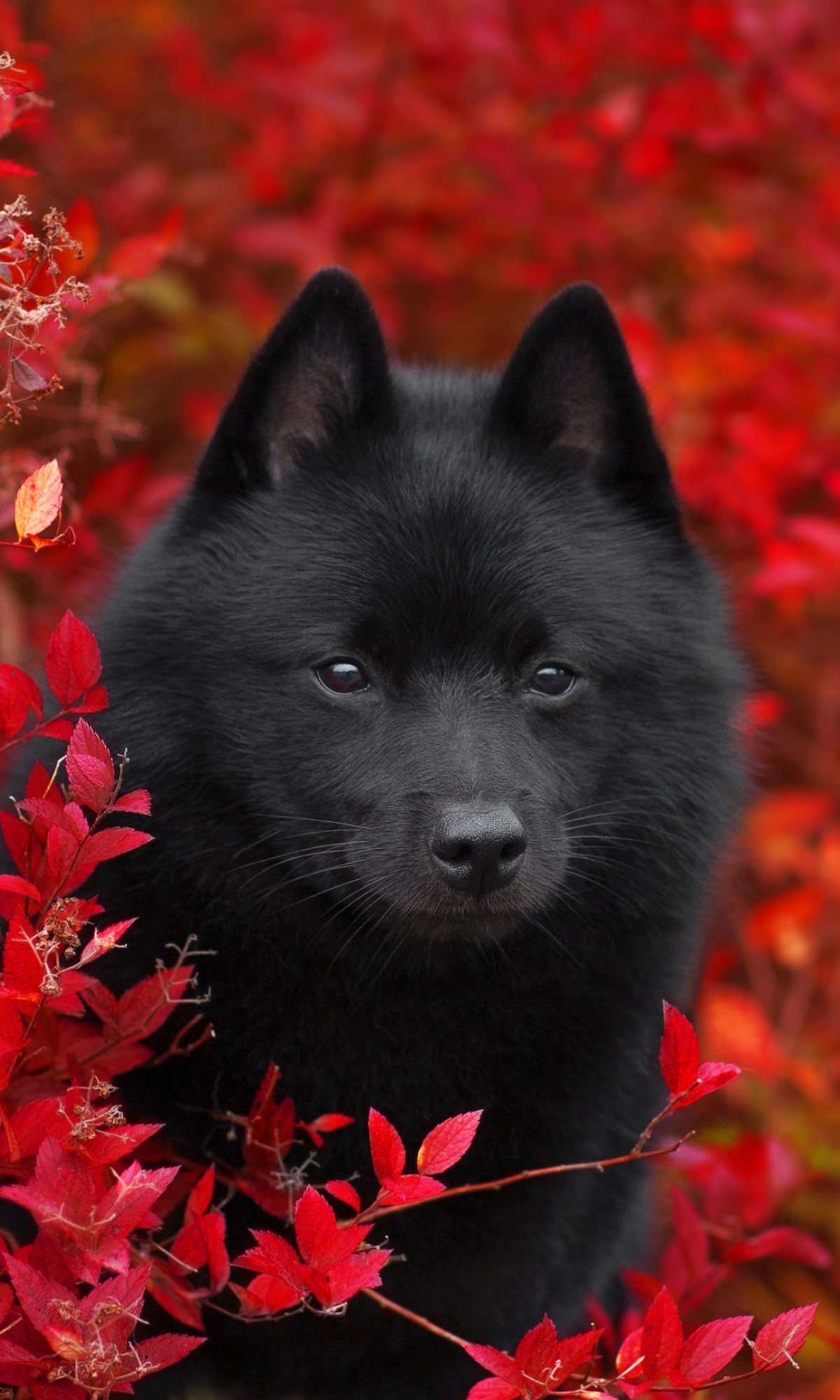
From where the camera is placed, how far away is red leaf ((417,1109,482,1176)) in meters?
1.98

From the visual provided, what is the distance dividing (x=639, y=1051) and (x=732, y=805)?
1.63ft

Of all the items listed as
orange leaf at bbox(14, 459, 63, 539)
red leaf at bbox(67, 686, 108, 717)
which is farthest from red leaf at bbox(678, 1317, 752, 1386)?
orange leaf at bbox(14, 459, 63, 539)

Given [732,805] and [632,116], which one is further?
[632,116]

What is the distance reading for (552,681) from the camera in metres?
2.59

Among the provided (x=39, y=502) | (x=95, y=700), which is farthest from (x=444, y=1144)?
(x=39, y=502)

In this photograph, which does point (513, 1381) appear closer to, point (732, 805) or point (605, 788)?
point (605, 788)

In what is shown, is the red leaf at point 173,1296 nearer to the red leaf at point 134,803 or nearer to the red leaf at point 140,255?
the red leaf at point 134,803

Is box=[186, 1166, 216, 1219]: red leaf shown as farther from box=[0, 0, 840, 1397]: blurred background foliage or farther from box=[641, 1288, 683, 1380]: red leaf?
box=[0, 0, 840, 1397]: blurred background foliage

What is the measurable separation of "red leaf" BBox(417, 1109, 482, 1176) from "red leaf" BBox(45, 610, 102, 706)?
776 mm

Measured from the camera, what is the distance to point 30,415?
4.40 meters

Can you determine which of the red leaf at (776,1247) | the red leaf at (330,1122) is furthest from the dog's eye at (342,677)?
the red leaf at (776,1247)

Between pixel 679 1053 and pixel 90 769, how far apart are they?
2.94 feet

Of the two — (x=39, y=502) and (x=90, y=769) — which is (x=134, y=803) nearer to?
(x=90, y=769)

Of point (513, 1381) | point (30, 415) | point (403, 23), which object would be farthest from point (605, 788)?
point (403, 23)
